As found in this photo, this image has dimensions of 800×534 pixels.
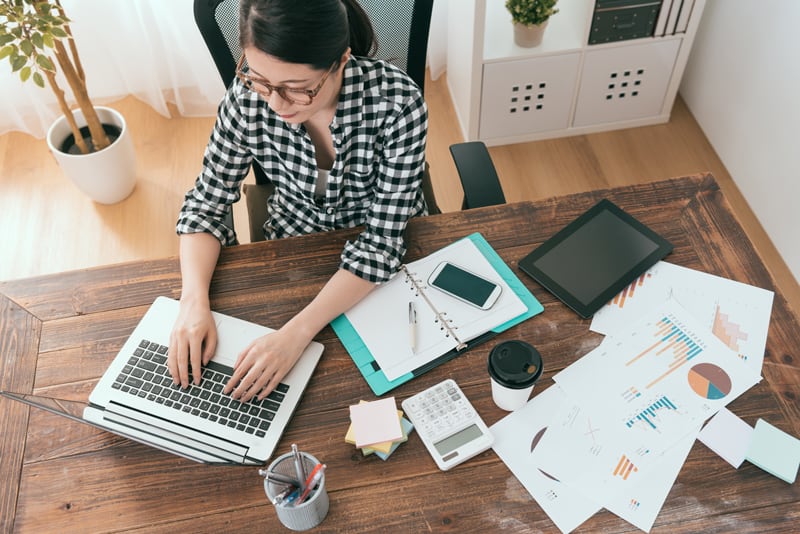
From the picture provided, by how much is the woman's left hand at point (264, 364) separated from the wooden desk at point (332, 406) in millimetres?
58

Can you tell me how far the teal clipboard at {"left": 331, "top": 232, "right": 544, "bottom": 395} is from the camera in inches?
47.5

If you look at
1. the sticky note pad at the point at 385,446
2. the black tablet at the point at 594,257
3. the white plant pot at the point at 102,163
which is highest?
the black tablet at the point at 594,257

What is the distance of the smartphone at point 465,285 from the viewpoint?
4.24 ft

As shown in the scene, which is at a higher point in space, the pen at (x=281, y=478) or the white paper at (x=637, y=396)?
the pen at (x=281, y=478)

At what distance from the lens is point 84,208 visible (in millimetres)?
2584

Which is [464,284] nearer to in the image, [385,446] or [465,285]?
[465,285]

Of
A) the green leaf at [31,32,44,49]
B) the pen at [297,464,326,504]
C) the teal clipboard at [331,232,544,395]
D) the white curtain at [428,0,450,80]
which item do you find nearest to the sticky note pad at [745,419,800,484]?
the teal clipboard at [331,232,544,395]

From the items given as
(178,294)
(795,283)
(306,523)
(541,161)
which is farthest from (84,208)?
(795,283)

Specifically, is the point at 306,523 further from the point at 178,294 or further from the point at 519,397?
the point at 178,294

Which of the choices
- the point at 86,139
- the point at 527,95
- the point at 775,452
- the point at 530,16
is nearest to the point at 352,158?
the point at 775,452

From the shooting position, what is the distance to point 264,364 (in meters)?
1.20

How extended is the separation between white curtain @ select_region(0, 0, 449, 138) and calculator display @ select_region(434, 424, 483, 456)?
1.94m

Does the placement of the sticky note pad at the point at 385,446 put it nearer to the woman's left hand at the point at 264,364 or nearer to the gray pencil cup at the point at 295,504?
the gray pencil cup at the point at 295,504

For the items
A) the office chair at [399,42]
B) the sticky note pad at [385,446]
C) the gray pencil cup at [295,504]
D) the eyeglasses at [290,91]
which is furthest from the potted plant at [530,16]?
the gray pencil cup at [295,504]
